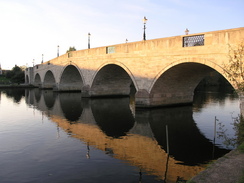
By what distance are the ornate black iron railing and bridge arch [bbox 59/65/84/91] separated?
2503cm

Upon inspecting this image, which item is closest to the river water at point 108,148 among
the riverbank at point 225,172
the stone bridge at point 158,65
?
the riverbank at point 225,172

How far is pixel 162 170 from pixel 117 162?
1.71 meters

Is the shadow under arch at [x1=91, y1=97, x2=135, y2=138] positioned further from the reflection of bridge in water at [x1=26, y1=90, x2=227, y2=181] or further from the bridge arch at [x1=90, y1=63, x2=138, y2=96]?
the bridge arch at [x1=90, y1=63, x2=138, y2=96]

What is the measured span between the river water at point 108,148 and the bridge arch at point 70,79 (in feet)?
75.4

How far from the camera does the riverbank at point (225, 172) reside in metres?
5.57

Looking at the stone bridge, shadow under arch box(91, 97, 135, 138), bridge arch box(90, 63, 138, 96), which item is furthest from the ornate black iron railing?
bridge arch box(90, 63, 138, 96)

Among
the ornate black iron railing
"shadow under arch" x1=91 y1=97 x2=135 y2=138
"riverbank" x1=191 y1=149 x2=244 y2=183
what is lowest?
"shadow under arch" x1=91 y1=97 x2=135 y2=138

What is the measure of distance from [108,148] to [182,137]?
4192 mm

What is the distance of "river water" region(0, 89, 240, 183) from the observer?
7.65m

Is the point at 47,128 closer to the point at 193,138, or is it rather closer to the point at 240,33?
the point at 193,138

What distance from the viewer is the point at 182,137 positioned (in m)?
12.3

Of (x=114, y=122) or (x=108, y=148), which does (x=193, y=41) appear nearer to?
(x=114, y=122)

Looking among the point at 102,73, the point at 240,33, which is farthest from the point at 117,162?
the point at 102,73

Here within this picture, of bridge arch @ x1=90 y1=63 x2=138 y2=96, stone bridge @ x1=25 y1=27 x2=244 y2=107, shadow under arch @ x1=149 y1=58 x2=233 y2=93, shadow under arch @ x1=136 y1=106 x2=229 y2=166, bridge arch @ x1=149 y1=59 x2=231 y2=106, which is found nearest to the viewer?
shadow under arch @ x1=136 y1=106 x2=229 y2=166
